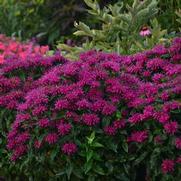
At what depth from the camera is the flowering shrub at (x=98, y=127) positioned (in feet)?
13.0

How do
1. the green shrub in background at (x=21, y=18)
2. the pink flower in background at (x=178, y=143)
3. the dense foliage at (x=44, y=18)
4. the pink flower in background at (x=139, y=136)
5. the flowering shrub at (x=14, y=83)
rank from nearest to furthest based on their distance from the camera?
1. the pink flower in background at (x=178, y=143)
2. the pink flower in background at (x=139, y=136)
3. the flowering shrub at (x=14, y=83)
4. the dense foliage at (x=44, y=18)
5. the green shrub in background at (x=21, y=18)

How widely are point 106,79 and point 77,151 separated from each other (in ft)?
1.92

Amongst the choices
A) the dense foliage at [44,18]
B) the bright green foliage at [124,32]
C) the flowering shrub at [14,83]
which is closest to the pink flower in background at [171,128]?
the flowering shrub at [14,83]

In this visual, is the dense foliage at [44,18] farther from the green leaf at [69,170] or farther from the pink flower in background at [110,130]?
the green leaf at [69,170]

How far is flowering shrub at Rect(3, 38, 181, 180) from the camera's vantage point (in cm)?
395

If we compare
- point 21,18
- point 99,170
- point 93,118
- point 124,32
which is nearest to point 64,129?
point 93,118

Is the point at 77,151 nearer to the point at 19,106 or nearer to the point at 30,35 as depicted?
the point at 19,106

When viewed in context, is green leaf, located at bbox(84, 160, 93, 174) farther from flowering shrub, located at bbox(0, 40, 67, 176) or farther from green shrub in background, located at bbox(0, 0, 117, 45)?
green shrub in background, located at bbox(0, 0, 117, 45)

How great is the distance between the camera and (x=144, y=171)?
4215 millimetres

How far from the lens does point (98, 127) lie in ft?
13.5

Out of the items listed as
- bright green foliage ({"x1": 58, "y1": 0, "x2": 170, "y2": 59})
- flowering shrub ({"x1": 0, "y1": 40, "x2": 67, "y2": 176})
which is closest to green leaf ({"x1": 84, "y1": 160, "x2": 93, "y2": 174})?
flowering shrub ({"x1": 0, "y1": 40, "x2": 67, "y2": 176})

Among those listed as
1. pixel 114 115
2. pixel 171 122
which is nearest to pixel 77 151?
pixel 114 115

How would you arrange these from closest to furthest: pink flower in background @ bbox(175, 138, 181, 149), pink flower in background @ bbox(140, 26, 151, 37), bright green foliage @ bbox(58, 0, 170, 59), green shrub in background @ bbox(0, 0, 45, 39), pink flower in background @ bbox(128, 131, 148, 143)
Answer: pink flower in background @ bbox(175, 138, 181, 149), pink flower in background @ bbox(128, 131, 148, 143), bright green foliage @ bbox(58, 0, 170, 59), pink flower in background @ bbox(140, 26, 151, 37), green shrub in background @ bbox(0, 0, 45, 39)

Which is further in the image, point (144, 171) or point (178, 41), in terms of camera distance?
point (178, 41)
